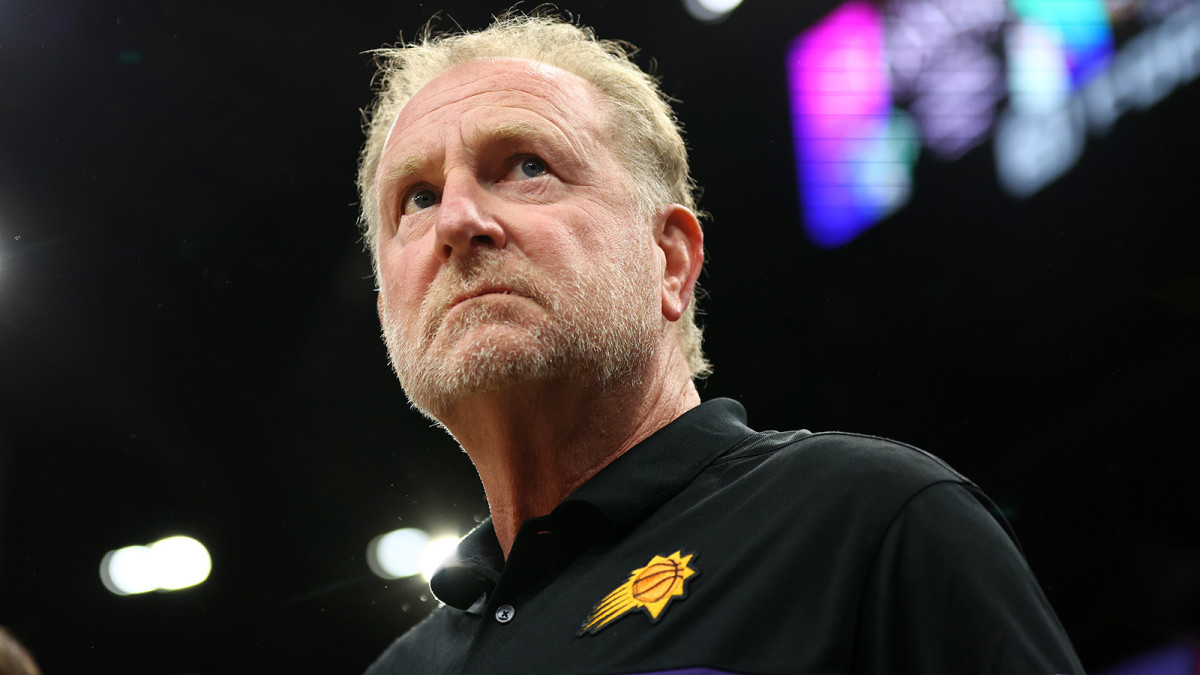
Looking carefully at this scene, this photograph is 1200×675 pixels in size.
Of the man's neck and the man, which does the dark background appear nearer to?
the man

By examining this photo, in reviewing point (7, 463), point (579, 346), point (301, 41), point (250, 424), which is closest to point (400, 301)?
point (579, 346)

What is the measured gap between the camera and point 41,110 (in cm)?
210

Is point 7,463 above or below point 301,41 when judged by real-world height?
below

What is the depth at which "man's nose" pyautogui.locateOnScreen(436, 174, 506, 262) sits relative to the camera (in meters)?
1.33

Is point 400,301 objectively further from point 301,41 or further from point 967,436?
point 967,436

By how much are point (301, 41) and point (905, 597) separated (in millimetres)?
1972

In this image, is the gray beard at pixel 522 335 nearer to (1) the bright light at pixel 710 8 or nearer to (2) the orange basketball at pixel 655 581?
(2) the orange basketball at pixel 655 581

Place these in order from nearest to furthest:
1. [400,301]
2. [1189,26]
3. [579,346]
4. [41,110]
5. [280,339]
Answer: [579,346] → [400,301] → [41,110] → [1189,26] → [280,339]

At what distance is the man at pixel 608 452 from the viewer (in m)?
0.93

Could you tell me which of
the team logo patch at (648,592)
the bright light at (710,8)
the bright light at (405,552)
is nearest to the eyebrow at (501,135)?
the team logo patch at (648,592)

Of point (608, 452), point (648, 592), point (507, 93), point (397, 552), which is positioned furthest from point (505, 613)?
point (397, 552)

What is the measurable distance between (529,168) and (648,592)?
705mm

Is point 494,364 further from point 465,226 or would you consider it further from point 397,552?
point 397,552

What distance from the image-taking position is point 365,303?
2.73 metres
